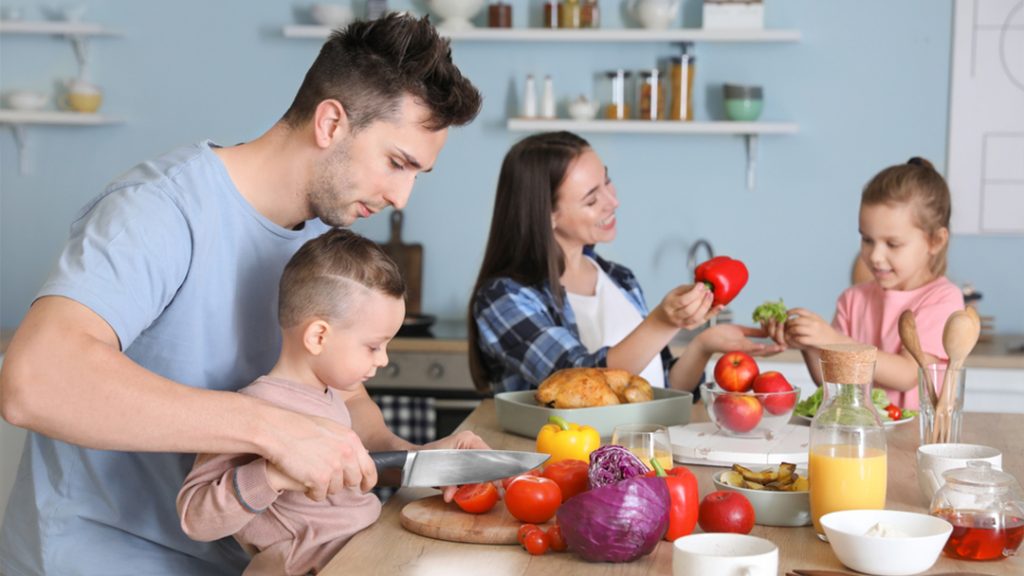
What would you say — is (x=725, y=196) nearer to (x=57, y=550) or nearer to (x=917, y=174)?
(x=917, y=174)

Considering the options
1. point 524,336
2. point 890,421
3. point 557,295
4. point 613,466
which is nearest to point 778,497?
point 613,466

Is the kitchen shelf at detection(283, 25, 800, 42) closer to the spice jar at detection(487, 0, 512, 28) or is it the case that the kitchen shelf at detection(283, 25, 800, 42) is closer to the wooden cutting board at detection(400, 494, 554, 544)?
the spice jar at detection(487, 0, 512, 28)

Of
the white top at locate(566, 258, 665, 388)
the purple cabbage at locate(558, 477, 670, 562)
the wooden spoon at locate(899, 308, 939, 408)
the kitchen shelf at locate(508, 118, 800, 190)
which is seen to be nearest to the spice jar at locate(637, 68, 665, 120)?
the kitchen shelf at locate(508, 118, 800, 190)

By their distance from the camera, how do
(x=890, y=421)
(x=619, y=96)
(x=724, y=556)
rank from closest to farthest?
(x=724, y=556) < (x=890, y=421) < (x=619, y=96)

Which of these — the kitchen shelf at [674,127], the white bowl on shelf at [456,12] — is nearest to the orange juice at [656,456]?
the kitchen shelf at [674,127]

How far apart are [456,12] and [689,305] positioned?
2274mm

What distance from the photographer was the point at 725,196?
4.29 m

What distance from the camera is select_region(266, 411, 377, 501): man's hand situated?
1370mm

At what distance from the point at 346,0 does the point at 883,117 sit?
6.66ft

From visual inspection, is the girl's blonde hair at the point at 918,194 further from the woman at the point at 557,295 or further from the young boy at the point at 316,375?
the young boy at the point at 316,375

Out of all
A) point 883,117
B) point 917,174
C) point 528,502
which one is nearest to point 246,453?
point 528,502

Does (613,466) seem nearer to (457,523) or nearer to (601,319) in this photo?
(457,523)

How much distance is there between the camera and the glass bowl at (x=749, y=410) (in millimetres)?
1879

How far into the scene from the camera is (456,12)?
418 cm
